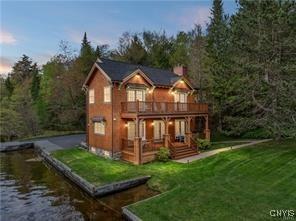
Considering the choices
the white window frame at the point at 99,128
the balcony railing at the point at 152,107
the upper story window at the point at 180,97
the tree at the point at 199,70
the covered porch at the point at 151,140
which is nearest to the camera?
the covered porch at the point at 151,140

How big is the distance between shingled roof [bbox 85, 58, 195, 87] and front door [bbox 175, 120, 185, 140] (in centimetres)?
435

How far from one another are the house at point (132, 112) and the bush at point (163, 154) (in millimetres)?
604

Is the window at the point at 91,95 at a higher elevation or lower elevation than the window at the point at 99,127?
higher

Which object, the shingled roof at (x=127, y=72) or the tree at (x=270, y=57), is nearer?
the tree at (x=270, y=57)

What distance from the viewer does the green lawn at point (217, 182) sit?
38.7ft

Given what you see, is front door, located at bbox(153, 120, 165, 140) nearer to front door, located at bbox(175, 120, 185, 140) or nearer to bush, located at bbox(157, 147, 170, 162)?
front door, located at bbox(175, 120, 185, 140)

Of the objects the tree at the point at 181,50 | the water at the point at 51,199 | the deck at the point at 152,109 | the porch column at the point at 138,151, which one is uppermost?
the tree at the point at 181,50

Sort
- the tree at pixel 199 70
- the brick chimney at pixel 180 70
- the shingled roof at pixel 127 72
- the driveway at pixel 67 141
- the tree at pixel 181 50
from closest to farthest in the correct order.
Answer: the shingled roof at pixel 127 72 < the brick chimney at pixel 180 70 < the driveway at pixel 67 141 < the tree at pixel 199 70 < the tree at pixel 181 50

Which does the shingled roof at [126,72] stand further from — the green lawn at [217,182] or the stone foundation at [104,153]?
the green lawn at [217,182]

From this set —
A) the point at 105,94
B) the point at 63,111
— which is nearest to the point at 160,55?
the point at 63,111

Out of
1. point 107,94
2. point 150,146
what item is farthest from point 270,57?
point 107,94

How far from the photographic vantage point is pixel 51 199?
16094 millimetres

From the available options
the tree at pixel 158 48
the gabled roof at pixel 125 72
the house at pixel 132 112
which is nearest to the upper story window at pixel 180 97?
the house at pixel 132 112

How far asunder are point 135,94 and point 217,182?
12056mm
